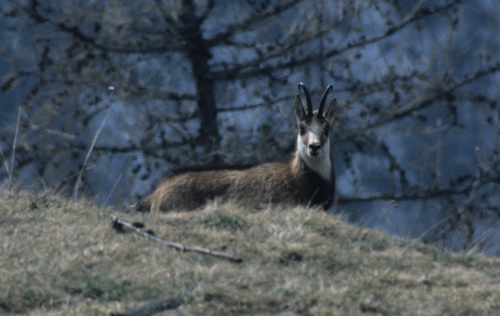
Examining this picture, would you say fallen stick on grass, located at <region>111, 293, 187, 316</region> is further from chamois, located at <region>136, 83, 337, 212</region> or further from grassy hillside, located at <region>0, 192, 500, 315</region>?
chamois, located at <region>136, 83, 337, 212</region>

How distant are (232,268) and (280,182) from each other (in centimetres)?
303

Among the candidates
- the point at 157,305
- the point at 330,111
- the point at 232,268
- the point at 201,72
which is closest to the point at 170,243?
the point at 232,268

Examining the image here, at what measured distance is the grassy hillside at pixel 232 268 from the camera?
18.0 ft

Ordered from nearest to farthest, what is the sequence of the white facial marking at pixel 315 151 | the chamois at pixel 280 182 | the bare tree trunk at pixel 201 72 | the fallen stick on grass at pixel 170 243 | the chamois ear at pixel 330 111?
1. the fallen stick on grass at pixel 170 243
2. the white facial marking at pixel 315 151
3. the chamois at pixel 280 182
4. the chamois ear at pixel 330 111
5. the bare tree trunk at pixel 201 72

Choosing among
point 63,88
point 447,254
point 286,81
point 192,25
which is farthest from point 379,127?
point 447,254

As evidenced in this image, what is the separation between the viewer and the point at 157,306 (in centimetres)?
527

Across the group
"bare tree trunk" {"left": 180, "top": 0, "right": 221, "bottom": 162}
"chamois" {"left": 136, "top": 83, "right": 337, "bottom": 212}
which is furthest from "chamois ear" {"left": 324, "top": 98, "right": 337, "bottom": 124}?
"bare tree trunk" {"left": 180, "top": 0, "right": 221, "bottom": 162}

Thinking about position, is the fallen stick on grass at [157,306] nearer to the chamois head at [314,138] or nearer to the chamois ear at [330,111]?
the chamois head at [314,138]

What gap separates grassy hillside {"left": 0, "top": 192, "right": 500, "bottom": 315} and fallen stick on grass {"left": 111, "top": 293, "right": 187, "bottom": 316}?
58mm

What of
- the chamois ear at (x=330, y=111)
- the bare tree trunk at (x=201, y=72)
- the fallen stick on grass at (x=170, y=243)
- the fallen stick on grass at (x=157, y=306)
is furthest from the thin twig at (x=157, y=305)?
the bare tree trunk at (x=201, y=72)

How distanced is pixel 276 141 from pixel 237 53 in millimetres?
2083

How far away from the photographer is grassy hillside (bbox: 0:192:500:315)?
547cm

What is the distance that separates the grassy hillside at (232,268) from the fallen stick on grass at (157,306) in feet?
0.19

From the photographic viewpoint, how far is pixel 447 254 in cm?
740
